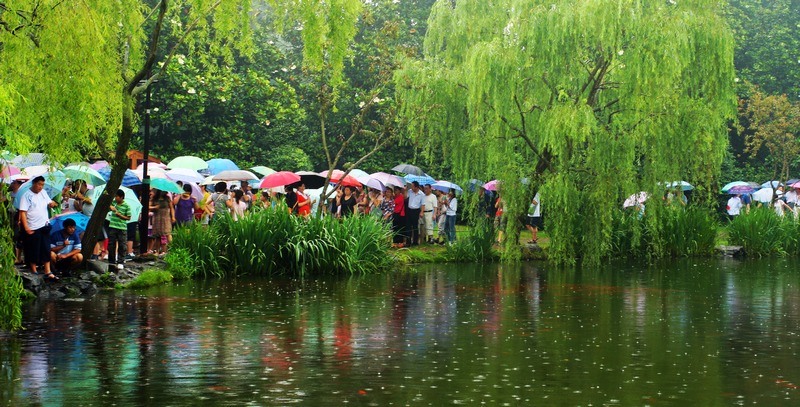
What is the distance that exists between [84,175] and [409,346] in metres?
10.5

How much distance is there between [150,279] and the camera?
22.7m

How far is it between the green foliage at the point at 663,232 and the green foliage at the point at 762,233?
109cm

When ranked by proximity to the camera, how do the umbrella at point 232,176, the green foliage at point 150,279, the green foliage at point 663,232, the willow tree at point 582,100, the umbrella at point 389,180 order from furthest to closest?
1. the umbrella at point 389,180
2. the umbrella at point 232,176
3. the green foliage at point 663,232
4. the willow tree at point 582,100
5. the green foliage at point 150,279

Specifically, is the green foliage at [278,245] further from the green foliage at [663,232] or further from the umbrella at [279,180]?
the green foliage at [663,232]

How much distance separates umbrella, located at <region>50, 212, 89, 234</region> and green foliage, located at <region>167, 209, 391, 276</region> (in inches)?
82.9

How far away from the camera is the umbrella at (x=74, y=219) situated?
22.1m

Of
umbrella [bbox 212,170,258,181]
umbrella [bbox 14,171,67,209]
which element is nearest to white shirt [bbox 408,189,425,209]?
umbrella [bbox 212,170,258,181]

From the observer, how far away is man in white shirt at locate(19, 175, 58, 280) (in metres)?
20.5

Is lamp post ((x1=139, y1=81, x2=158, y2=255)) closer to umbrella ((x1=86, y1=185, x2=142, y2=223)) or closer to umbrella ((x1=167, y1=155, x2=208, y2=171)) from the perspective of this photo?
umbrella ((x1=86, y1=185, x2=142, y2=223))

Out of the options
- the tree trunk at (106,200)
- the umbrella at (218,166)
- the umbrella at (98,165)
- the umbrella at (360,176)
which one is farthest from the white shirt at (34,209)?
the umbrella at (360,176)

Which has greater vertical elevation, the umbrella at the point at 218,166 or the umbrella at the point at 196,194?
the umbrella at the point at 218,166

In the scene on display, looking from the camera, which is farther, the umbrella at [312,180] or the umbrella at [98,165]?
the umbrella at [312,180]

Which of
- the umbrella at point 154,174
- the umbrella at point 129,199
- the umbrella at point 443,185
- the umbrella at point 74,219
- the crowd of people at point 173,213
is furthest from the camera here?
the umbrella at point 443,185

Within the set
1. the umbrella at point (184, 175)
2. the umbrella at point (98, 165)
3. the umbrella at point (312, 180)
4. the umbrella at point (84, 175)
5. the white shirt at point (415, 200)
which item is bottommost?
the white shirt at point (415, 200)
